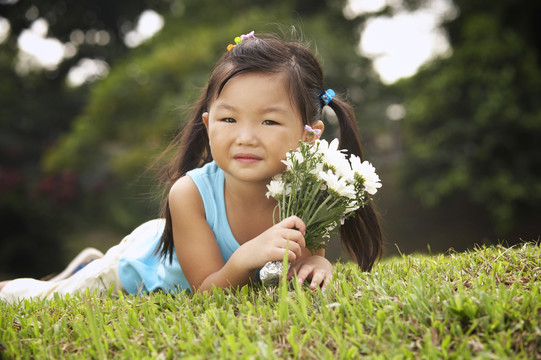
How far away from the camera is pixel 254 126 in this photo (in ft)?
8.57

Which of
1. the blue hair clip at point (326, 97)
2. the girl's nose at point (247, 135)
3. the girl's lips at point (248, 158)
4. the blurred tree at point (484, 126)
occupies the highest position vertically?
the blue hair clip at point (326, 97)

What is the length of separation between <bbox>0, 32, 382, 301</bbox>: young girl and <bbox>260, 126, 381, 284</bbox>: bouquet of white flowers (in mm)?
118

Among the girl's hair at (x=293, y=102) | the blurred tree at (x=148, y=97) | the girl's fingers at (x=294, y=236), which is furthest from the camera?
the blurred tree at (x=148, y=97)

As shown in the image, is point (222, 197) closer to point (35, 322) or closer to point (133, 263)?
point (133, 263)

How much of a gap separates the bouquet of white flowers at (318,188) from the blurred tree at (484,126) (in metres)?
9.04

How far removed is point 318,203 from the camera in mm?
2623

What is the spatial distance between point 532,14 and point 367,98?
477cm

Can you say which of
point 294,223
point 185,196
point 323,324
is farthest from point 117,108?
point 323,324

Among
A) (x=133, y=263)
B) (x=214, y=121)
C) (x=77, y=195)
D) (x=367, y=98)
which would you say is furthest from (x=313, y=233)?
(x=77, y=195)

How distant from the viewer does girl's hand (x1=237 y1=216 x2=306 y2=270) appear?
7.53 feet

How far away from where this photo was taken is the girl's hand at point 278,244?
2295 millimetres

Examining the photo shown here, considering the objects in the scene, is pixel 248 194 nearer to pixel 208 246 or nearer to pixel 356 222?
pixel 208 246

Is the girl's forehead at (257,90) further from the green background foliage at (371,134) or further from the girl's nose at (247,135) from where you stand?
the green background foliage at (371,134)

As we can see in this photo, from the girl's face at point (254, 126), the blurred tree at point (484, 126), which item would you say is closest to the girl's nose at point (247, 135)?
the girl's face at point (254, 126)
